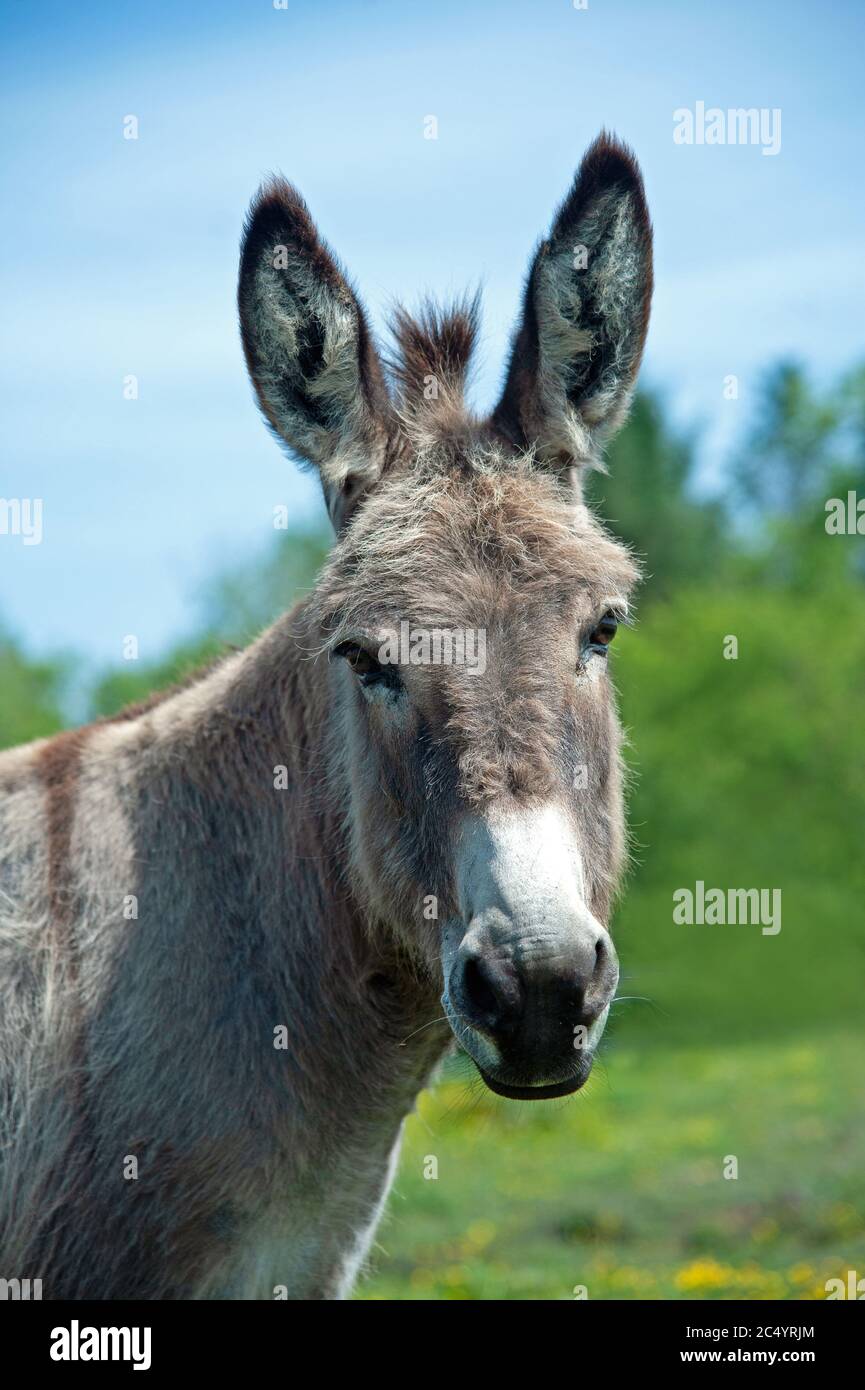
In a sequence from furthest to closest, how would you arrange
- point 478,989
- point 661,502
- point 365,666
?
point 661,502, point 365,666, point 478,989

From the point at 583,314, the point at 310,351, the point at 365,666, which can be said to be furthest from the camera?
the point at 583,314

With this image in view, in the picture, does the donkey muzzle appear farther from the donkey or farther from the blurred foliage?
the blurred foliage

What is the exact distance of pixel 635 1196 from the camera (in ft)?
36.5

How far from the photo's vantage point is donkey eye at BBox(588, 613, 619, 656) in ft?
13.2

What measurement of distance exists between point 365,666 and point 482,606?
44 cm

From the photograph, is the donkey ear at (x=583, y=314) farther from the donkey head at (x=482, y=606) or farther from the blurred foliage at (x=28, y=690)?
the blurred foliage at (x=28, y=690)

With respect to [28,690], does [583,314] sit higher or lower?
lower

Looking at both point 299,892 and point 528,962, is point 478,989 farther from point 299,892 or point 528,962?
point 299,892

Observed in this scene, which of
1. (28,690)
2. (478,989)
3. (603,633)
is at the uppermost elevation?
(28,690)

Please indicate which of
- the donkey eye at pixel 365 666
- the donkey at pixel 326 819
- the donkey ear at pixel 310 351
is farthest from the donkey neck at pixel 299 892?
the donkey ear at pixel 310 351

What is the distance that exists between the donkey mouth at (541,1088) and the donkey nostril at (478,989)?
0.72 feet

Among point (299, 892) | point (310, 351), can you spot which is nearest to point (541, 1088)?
point (299, 892)

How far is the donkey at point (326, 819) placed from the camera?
3795 millimetres
